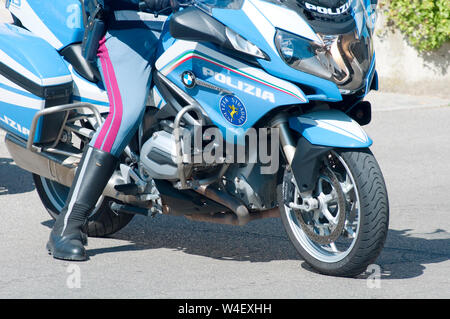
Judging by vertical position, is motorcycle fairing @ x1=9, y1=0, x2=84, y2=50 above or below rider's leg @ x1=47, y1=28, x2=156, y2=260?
above

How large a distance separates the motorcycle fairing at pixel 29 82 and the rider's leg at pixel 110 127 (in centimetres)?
40

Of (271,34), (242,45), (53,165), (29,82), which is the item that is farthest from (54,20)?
(271,34)

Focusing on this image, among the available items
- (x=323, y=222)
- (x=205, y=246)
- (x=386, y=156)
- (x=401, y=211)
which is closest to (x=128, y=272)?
(x=205, y=246)

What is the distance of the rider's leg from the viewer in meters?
4.94

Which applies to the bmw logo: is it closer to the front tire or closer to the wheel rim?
the wheel rim

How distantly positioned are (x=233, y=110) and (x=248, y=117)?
0.33 ft

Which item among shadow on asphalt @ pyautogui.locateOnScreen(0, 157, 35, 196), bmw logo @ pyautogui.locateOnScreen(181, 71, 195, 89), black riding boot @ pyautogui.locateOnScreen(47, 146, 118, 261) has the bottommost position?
shadow on asphalt @ pyautogui.locateOnScreen(0, 157, 35, 196)

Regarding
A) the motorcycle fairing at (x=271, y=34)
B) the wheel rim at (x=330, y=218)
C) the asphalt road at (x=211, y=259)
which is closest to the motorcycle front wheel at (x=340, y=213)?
the wheel rim at (x=330, y=218)

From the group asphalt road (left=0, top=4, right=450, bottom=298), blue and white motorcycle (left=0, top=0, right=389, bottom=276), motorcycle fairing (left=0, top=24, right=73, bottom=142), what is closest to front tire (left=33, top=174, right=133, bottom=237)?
asphalt road (left=0, top=4, right=450, bottom=298)

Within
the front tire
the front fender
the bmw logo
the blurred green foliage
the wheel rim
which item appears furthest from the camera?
the blurred green foliage

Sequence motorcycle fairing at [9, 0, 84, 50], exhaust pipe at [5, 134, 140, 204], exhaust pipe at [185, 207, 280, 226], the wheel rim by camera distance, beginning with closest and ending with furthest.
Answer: the wheel rim → exhaust pipe at [185, 207, 280, 226] → exhaust pipe at [5, 134, 140, 204] → motorcycle fairing at [9, 0, 84, 50]

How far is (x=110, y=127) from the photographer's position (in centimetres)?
496

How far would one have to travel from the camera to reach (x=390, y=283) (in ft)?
15.1

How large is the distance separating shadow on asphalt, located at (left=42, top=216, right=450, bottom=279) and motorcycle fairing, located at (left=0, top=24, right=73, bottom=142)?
Result: 0.83 m
